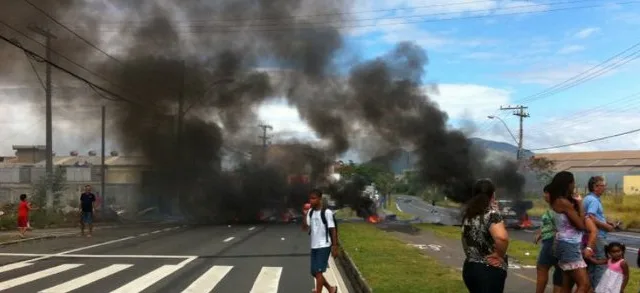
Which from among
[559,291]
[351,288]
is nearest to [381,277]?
[351,288]

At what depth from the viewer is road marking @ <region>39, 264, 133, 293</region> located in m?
8.11

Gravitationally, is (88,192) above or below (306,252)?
above

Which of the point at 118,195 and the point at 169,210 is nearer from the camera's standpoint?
the point at 169,210

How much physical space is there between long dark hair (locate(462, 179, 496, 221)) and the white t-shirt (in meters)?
3.19

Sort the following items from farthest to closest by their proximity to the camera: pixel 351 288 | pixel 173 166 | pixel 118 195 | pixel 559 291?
1. pixel 118 195
2. pixel 173 166
3. pixel 351 288
4. pixel 559 291

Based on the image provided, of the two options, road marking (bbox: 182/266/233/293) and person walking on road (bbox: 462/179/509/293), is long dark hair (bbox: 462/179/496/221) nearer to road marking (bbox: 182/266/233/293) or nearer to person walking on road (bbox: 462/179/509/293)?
person walking on road (bbox: 462/179/509/293)

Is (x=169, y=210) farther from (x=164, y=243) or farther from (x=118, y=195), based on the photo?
(x=164, y=243)

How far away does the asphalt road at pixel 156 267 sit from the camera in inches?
336

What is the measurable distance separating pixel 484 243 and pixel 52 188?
2303cm

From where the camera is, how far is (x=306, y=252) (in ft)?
46.1

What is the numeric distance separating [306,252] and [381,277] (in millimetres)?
5148

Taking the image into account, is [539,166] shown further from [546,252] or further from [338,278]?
[546,252]

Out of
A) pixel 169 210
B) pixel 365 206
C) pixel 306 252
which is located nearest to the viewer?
pixel 306 252

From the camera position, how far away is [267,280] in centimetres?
924
